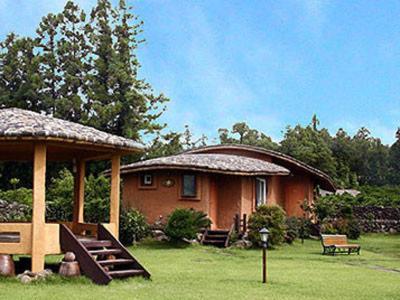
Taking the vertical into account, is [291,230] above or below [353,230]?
above

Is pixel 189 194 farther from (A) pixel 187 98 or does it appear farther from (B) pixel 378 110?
(B) pixel 378 110

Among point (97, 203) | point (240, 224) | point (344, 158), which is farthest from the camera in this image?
point (344, 158)

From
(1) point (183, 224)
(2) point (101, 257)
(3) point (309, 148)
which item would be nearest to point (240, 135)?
(3) point (309, 148)

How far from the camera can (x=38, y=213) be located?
1201 cm

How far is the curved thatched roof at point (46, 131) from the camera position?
1158 centimetres

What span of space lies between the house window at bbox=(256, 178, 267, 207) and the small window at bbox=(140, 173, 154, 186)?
4.82m

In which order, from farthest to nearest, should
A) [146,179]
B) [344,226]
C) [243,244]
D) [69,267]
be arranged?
[344,226] < [146,179] < [243,244] < [69,267]

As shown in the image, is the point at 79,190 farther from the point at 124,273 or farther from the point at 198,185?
the point at 198,185

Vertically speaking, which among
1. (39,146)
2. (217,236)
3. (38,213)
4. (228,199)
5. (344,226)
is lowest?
(217,236)

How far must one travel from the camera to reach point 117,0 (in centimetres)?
3972

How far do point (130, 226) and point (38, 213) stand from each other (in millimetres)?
9785

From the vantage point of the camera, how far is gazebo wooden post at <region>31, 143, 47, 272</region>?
1188 cm

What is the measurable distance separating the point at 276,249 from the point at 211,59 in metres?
7.57

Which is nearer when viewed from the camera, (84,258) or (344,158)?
(84,258)
